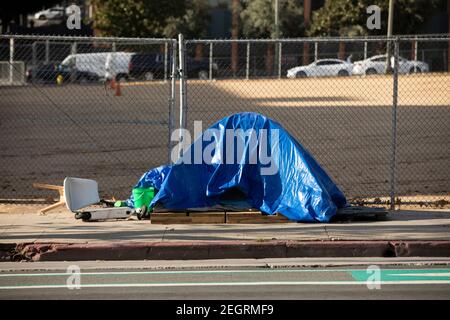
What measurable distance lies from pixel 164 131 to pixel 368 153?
531 centimetres

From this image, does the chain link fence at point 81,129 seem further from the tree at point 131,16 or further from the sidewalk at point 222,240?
the tree at point 131,16

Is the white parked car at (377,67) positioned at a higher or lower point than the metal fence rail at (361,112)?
higher

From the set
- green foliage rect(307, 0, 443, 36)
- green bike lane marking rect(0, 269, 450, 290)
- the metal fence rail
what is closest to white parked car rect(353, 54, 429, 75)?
the metal fence rail

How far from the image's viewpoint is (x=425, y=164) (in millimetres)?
16031

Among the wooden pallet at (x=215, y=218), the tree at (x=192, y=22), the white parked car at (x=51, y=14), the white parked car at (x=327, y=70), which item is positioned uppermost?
the white parked car at (x=51, y=14)

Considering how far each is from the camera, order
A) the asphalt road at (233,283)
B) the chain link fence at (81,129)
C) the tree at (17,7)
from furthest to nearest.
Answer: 1. the tree at (17,7)
2. the chain link fence at (81,129)
3. the asphalt road at (233,283)

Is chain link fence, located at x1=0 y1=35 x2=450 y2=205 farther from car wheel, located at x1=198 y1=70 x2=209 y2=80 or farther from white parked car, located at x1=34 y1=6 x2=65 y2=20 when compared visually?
white parked car, located at x1=34 y1=6 x2=65 y2=20

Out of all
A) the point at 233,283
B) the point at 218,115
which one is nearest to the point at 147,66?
the point at 218,115

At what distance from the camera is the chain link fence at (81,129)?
47.5 ft

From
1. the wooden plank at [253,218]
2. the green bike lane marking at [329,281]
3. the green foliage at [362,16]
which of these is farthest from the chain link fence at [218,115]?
the green bike lane marking at [329,281]

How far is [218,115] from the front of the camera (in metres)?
23.4

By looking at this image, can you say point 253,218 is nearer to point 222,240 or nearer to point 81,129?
point 222,240

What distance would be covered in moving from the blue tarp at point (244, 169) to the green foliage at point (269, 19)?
123 feet

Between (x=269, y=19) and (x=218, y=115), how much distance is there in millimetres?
26153
